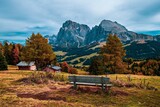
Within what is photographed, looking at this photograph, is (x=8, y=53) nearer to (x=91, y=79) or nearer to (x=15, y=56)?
(x=15, y=56)

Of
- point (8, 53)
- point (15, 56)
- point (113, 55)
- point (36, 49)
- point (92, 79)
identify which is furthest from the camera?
point (15, 56)

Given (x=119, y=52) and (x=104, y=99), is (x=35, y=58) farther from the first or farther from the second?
(x=104, y=99)

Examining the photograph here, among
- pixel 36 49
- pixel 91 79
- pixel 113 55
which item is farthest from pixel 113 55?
pixel 91 79

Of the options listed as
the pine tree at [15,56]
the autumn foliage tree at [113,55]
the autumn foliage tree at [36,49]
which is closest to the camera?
the autumn foliage tree at [36,49]

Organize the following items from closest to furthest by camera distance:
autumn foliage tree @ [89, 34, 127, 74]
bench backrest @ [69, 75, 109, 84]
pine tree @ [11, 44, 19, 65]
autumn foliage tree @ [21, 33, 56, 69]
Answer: bench backrest @ [69, 75, 109, 84], autumn foliage tree @ [21, 33, 56, 69], autumn foliage tree @ [89, 34, 127, 74], pine tree @ [11, 44, 19, 65]

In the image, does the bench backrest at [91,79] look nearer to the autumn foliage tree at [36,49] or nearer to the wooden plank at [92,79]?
the wooden plank at [92,79]

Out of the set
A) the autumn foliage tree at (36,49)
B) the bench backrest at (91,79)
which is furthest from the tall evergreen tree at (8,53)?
the bench backrest at (91,79)

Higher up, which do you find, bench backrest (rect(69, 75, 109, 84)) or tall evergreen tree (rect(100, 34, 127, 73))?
A: tall evergreen tree (rect(100, 34, 127, 73))

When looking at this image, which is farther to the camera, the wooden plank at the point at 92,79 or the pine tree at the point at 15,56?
the pine tree at the point at 15,56

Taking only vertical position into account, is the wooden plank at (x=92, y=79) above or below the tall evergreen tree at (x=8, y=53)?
below

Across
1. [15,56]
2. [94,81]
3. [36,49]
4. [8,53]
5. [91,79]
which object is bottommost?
[94,81]

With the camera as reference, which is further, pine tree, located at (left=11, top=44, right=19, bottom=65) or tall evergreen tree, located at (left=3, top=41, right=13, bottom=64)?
pine tree, located at (left=11, top=44, right=19, bottom=65)

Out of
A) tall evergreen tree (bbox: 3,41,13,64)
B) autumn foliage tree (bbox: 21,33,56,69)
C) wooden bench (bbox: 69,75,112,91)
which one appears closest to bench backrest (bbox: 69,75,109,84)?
wooden bench (bbox: 69,75,112,91)

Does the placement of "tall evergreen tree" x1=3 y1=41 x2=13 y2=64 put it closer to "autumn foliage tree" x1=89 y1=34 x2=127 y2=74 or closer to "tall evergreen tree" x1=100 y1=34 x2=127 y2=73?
"autumn foliage tree" x1=89 y1=34 x2=127 y2=74
